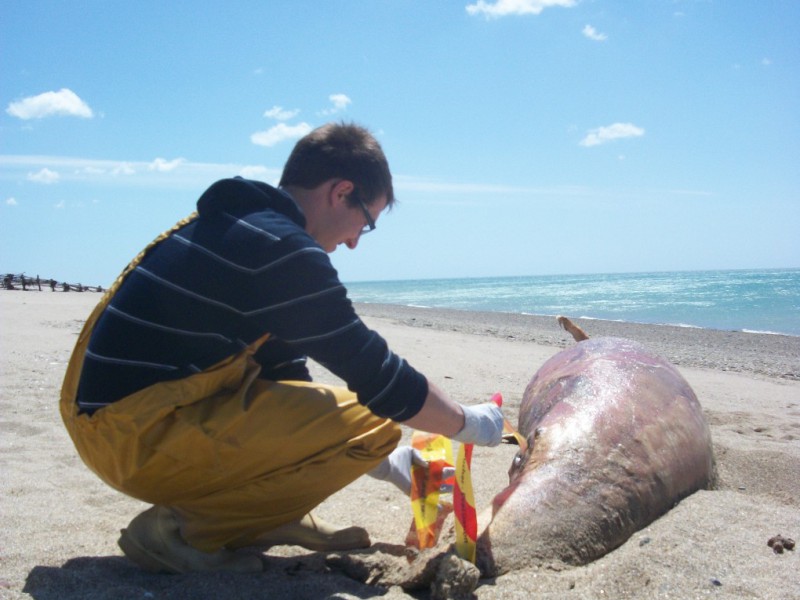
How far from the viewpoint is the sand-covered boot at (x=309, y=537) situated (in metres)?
2.40

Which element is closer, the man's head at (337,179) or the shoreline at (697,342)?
the man's head at (337,179)

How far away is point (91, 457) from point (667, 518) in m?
1.90

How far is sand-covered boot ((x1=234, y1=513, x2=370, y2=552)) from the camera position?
7.88 feet

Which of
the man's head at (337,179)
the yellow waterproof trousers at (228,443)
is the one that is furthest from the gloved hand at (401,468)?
the man's head at (337,179)

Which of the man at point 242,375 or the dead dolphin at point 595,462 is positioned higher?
the man at point 242,375

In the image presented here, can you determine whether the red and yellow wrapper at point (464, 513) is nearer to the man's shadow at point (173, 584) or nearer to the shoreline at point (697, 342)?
the man's shadow at point (173, 584)

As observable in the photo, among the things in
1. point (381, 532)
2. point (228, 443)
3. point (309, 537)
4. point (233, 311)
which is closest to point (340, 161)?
point (233, 311)

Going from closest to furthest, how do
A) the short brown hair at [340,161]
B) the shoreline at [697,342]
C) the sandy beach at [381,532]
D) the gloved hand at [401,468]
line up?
the sandy beach at [381,532] → the short brown hair at [340,161] → the gloved hand at [401,468] → the shoreline at [697,342]

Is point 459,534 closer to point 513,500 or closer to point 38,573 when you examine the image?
point 513,500

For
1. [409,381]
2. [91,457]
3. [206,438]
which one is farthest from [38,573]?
[409,381]

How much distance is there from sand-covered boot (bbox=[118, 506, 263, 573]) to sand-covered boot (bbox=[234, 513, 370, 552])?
240 mm

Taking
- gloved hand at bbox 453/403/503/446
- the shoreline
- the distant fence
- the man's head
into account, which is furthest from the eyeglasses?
the distant fence

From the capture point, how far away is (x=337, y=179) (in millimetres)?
2166

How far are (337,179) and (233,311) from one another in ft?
1.83
